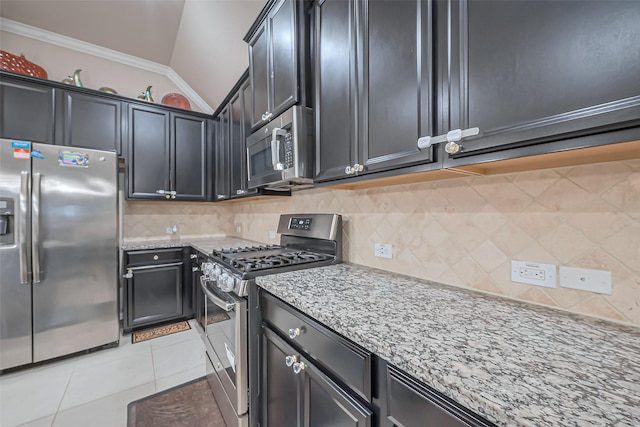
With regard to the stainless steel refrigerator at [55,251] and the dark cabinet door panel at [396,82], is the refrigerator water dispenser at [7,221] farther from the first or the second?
the dark cabinet door panel at [396,82]

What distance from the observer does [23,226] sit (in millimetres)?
2045

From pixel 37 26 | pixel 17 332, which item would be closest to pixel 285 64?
pixel 17 332

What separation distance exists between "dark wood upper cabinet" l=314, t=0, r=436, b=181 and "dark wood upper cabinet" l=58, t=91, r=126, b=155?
250 cm

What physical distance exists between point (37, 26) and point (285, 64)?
319 cm

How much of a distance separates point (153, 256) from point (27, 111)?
5.50 ft

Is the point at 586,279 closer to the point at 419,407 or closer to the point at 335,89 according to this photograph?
the point at 419,407

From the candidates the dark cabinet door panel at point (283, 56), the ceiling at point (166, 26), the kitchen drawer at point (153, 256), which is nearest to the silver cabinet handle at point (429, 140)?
the dark cabinet door panel at point (283, 56)

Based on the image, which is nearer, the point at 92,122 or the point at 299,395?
the point at 299,395

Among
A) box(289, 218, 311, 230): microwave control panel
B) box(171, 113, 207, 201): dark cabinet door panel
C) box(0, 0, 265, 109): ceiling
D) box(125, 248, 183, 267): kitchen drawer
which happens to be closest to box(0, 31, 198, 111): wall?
box(0, 0, 265, 109): ceiling

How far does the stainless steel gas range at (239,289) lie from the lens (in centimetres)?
130

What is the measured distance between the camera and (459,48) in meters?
0.80

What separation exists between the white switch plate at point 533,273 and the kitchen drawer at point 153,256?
3.06 m

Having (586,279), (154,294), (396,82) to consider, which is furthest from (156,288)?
(586,279)

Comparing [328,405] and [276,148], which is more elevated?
[276,148]
